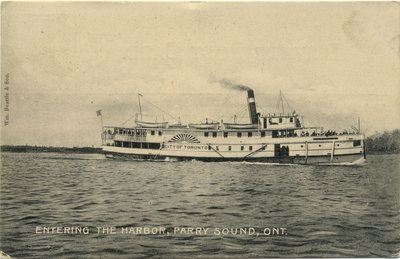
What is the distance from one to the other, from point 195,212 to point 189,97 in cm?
196

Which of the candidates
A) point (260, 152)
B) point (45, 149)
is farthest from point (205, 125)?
point (260, 152)

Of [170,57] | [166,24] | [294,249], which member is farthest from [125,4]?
[294,249]

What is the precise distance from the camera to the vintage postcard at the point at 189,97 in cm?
541

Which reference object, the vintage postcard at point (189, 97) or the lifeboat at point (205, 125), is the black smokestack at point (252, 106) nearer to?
the vintage postcard at point (189, 97)

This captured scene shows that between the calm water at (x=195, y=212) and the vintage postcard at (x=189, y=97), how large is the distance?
2cm

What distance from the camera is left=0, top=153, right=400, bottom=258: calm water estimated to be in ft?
16.8

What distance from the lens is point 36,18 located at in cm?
572

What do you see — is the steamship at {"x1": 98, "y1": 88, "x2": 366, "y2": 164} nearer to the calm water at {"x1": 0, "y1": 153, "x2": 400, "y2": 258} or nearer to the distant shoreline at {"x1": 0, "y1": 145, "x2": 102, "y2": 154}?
the distant shoreline at {"x1": 0, "y1": 145, "x2": 102, "y2": 154}

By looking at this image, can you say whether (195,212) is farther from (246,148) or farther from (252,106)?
(246,148)

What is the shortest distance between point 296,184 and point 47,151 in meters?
4.67

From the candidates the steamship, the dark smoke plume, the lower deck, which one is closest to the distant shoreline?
the steamship

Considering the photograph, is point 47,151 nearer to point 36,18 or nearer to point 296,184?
point 36,18

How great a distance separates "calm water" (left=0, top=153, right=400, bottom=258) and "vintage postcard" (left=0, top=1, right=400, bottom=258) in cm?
2

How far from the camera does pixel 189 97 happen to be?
589cm
